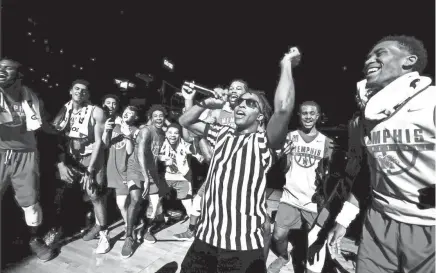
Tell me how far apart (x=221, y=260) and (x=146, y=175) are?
239cm

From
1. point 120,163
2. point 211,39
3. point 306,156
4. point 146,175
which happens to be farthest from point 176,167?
point 211,39

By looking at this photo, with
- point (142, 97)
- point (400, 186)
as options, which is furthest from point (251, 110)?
point (142, 97)

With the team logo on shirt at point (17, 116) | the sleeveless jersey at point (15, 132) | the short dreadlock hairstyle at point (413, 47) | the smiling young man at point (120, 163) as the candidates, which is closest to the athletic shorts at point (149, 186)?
the smiling young man at point (120, 163)

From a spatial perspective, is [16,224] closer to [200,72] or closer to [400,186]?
[400,186]

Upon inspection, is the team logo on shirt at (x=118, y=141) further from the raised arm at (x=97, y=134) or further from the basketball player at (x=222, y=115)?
the basketball player at (x=222, y=115)

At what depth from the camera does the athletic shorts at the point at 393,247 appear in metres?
1.68

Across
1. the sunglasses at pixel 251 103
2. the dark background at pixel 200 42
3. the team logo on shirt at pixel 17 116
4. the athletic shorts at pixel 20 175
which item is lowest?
the athletic shorts at pixel 20 175

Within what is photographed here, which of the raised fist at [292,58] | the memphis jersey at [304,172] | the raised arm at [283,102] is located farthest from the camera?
the memphis jersey at [304,172]

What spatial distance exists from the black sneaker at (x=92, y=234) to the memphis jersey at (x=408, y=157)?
4.11 meters

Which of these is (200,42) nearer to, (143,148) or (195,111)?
(143,148)

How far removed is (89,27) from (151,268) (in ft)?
32.4

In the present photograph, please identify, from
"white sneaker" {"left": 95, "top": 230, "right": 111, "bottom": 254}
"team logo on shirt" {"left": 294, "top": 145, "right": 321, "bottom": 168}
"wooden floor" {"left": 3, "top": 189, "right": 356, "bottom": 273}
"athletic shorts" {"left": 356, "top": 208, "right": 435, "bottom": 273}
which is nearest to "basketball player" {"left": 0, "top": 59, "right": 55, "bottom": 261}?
"wooden floor" {"left": 3, "top": 189, "right": 356, "bottom": 273}

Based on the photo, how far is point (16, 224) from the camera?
14.8ft

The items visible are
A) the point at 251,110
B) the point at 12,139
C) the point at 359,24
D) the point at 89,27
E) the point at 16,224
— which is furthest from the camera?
the point at 89,27
